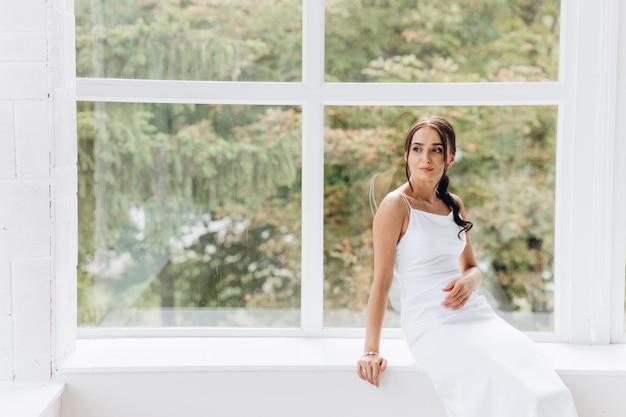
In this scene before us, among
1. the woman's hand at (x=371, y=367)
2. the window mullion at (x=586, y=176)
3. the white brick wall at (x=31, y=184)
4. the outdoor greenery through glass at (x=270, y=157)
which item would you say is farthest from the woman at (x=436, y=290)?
the white brick wall at (x=31, y=184)

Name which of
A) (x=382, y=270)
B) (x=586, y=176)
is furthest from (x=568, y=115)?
(x=382, y=270)

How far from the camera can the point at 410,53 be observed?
2.60 m

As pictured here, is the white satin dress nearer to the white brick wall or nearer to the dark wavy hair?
the dark wavy hair

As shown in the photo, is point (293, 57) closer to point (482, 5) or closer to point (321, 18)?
point (321, 18)

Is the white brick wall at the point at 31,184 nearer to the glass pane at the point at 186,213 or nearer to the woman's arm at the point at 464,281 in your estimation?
the glass pane at the point at 186,213

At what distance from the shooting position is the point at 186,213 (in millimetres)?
2611

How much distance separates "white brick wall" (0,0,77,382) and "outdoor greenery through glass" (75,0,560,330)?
0.28 m

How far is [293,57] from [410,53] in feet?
1.37

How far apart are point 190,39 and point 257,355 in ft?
3.70

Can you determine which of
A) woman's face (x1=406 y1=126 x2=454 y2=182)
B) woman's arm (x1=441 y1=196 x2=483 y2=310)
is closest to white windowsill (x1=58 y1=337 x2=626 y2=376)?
woman's arm (x1=441 y1=196 x2=483 y2=310)

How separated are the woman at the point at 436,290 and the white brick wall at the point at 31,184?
1.01 metres

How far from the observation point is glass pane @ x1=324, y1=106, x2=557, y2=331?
8.56ft

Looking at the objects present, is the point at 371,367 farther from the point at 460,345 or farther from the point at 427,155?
the point at 427,155

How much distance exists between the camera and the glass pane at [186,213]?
2.58m
